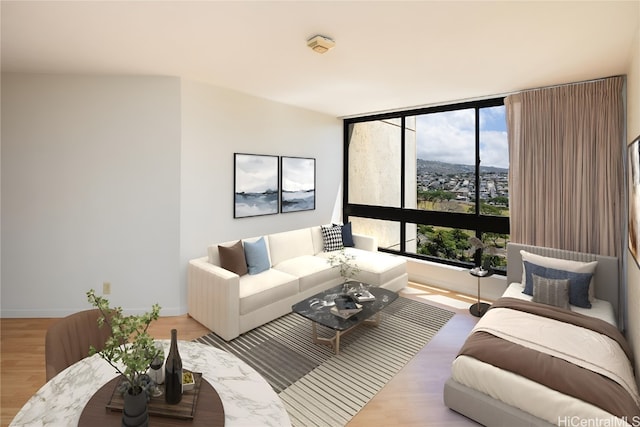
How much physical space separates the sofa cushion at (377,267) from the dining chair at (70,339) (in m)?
2.91

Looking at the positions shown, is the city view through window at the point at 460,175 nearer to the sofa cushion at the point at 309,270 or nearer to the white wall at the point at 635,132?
Answer: the white wall at the point at 635,132

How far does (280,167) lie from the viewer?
465 centimetres

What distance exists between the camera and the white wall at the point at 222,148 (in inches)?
145

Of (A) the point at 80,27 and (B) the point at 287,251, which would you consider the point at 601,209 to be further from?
(A) the point at 80,27

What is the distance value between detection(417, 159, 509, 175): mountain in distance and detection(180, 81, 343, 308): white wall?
1.83 meters

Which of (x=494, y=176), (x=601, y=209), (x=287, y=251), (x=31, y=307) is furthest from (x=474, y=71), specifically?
(x=31, y=307)

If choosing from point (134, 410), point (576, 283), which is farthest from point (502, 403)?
point (134, 410)

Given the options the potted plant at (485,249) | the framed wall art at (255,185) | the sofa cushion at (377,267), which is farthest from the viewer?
the framed wall art at (255,185)

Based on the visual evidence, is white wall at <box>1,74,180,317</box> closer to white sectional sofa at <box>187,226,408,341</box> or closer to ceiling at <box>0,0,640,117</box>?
ceiling at <box>0,0,640,117</box>

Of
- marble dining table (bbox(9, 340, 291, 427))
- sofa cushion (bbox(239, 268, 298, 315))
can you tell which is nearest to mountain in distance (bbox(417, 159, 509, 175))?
sofa cushion (bbox(239, 268, 298, 315))

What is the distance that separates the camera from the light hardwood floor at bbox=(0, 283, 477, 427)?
217 cm

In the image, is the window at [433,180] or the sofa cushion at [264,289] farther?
the window at [433,180]

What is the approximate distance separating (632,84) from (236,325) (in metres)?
4.10

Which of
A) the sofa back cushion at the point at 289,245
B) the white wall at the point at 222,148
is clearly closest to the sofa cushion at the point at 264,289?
the sofa back cushion at the point at 289,245
